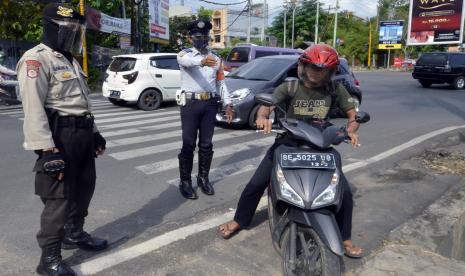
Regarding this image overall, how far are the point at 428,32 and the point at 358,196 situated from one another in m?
39.6

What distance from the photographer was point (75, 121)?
3.08 metres

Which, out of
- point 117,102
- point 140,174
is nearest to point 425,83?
point 117,102

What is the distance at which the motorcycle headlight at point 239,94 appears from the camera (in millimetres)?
8906

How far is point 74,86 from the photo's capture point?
10.1 feet

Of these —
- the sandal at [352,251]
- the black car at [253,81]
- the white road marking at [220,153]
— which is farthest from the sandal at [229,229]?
the black car at [253,81]

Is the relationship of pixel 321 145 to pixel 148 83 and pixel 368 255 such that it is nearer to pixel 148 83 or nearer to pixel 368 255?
pixel 368 255

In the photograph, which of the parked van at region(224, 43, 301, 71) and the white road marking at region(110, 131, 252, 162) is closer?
the white road marking at region(110, 131, 252, 162)

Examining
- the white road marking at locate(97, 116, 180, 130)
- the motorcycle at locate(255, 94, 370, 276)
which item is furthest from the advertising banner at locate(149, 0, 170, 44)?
the motorcycle at locate(255, 94, 370, 276)

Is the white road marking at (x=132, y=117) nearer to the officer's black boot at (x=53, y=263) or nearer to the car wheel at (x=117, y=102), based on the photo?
the car wheel at (x=117, y=102)

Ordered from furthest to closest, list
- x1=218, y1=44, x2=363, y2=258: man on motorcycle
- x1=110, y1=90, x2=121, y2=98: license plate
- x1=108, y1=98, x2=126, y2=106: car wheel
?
1. x1=108, y1=98, x2=126, y2=106: car wheel
2. x1=110, y1=90, x2=121, y2=98: license plate
3. x1=218, y1=44, x2=363, y2=258: man on motorcycle

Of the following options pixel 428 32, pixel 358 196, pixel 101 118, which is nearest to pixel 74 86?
pixel 358 196

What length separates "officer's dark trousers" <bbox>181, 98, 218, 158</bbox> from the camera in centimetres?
466

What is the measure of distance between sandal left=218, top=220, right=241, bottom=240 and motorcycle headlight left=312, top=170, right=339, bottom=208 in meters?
1.18

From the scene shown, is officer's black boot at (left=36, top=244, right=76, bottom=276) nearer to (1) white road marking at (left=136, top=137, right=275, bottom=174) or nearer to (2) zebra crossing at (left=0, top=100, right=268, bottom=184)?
(2) zebra crossing at (left=0, top=100, right=268, bottom=184)
